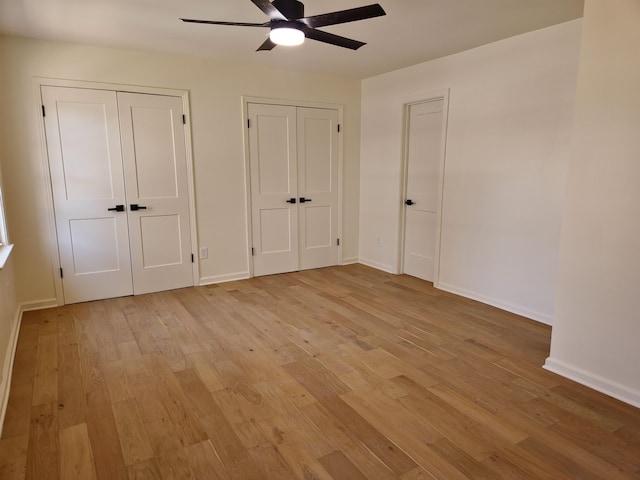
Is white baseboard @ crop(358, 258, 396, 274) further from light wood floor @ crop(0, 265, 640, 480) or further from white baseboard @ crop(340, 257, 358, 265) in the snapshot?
light wood floor @ crop(0, 265, 640, 480)

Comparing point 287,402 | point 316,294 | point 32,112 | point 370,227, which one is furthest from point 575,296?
point 32,112

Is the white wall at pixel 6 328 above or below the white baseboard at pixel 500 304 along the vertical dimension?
above

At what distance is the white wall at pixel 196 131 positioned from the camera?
354cm

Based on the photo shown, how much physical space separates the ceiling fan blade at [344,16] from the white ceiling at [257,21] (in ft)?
1.62

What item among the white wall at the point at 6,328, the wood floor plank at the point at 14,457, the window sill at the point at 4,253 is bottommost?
the wood floor plank at the point at 14,457

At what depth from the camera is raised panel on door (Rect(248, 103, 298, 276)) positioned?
4.70 m

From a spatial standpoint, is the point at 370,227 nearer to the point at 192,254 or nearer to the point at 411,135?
the point at 411,135

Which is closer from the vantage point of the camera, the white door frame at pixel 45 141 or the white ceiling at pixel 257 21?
the white ceiling at pixel 257 21

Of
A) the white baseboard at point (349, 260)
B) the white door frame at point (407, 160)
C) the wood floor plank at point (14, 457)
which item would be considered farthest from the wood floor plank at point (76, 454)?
the white baseboard at point (349, 260)

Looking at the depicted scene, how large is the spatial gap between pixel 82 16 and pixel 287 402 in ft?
10.3

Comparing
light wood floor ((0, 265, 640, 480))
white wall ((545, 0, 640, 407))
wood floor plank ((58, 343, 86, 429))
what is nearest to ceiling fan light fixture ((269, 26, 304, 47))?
white wall ((545, 0, 640, 407))

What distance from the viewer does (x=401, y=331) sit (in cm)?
327

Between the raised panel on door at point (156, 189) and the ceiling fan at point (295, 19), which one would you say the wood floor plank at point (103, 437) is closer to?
the raised panel on door at point (156, 189)

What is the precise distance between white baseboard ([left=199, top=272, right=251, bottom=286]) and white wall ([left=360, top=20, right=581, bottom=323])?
2299 millimetres
